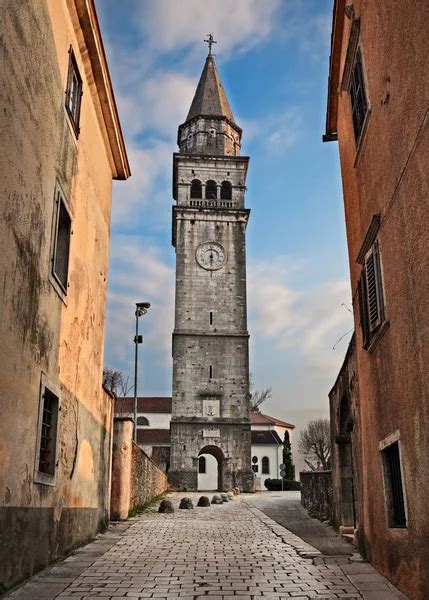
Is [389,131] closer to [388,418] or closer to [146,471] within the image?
[388,418]

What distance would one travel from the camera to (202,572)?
25.1 ft

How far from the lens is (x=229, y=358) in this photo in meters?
43.8

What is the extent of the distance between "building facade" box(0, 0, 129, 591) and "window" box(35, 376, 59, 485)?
0.06 feet

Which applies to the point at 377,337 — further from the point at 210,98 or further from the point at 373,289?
the point at 210,98

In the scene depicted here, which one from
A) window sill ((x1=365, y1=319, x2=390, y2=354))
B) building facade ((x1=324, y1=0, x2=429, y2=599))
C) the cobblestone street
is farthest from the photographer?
window sill ((x1=365, y1=319, x2=390, y2=354))

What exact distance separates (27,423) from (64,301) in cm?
246

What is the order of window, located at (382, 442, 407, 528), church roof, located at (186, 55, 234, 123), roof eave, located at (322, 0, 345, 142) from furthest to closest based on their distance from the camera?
1. church roof, located at (186, 55, 234, 123)
2. roof eave, located at (322, 0, 345, 142)
3. window, located at (382, 442, 407, 528)

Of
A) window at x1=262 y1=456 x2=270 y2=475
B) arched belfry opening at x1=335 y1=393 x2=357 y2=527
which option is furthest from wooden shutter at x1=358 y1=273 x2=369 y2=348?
window at x1=262 y1=456 x2=270 y2=475

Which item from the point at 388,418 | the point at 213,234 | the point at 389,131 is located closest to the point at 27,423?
the point at 388,418

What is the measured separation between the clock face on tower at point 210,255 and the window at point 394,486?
38.8m

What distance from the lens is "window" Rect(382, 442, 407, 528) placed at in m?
6.71

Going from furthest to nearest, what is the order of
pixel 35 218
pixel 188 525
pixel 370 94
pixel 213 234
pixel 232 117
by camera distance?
1. pixel 232 117
2. pixel 213 234
3. pixel 188 525
4. pixel 370 94
5. pixel 35 218

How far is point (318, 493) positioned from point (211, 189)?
1353 inches

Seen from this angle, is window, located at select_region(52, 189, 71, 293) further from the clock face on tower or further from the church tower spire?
the church tower spire
